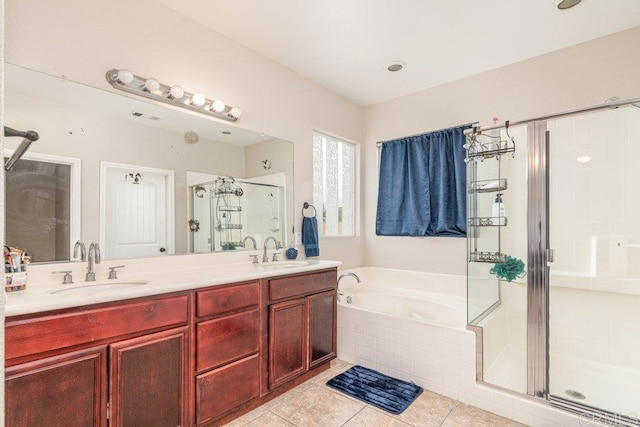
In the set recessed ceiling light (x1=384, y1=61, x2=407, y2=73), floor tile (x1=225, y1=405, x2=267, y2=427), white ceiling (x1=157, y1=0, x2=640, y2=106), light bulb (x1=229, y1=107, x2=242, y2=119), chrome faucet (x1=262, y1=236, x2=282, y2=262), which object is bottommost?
floor tile (x1=225, y1=405, x2=267, y2=427)

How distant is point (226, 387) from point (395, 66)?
2.82 meters

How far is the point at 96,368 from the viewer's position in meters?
1.44

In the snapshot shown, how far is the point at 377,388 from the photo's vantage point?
7.88 ft

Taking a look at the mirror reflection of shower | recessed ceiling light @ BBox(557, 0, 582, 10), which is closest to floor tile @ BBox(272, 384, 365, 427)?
the mirror reflection of shower

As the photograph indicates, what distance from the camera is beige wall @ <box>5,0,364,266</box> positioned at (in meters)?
1.70

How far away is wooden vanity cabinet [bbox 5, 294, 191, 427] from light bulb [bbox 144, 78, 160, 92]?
127 centimetres

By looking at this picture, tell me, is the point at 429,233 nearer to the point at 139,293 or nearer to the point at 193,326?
the point at 193,326

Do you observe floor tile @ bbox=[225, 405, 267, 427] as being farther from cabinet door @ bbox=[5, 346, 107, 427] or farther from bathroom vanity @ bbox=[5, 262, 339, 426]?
cabinet door @ bbox=[5, 346, 107, 427]

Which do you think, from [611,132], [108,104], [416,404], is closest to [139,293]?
[108,104]

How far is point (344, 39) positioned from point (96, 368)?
2.57 m

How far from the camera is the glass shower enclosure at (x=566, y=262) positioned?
7.04 ft

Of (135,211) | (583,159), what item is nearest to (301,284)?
(135,211)

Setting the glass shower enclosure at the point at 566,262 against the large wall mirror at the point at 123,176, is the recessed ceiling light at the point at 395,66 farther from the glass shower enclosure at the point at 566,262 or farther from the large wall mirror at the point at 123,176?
the large wall mirror at the point at 123,176

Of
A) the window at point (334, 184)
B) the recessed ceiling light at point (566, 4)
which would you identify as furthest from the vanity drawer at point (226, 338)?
the recessed ceiling light at point (566, 4)
